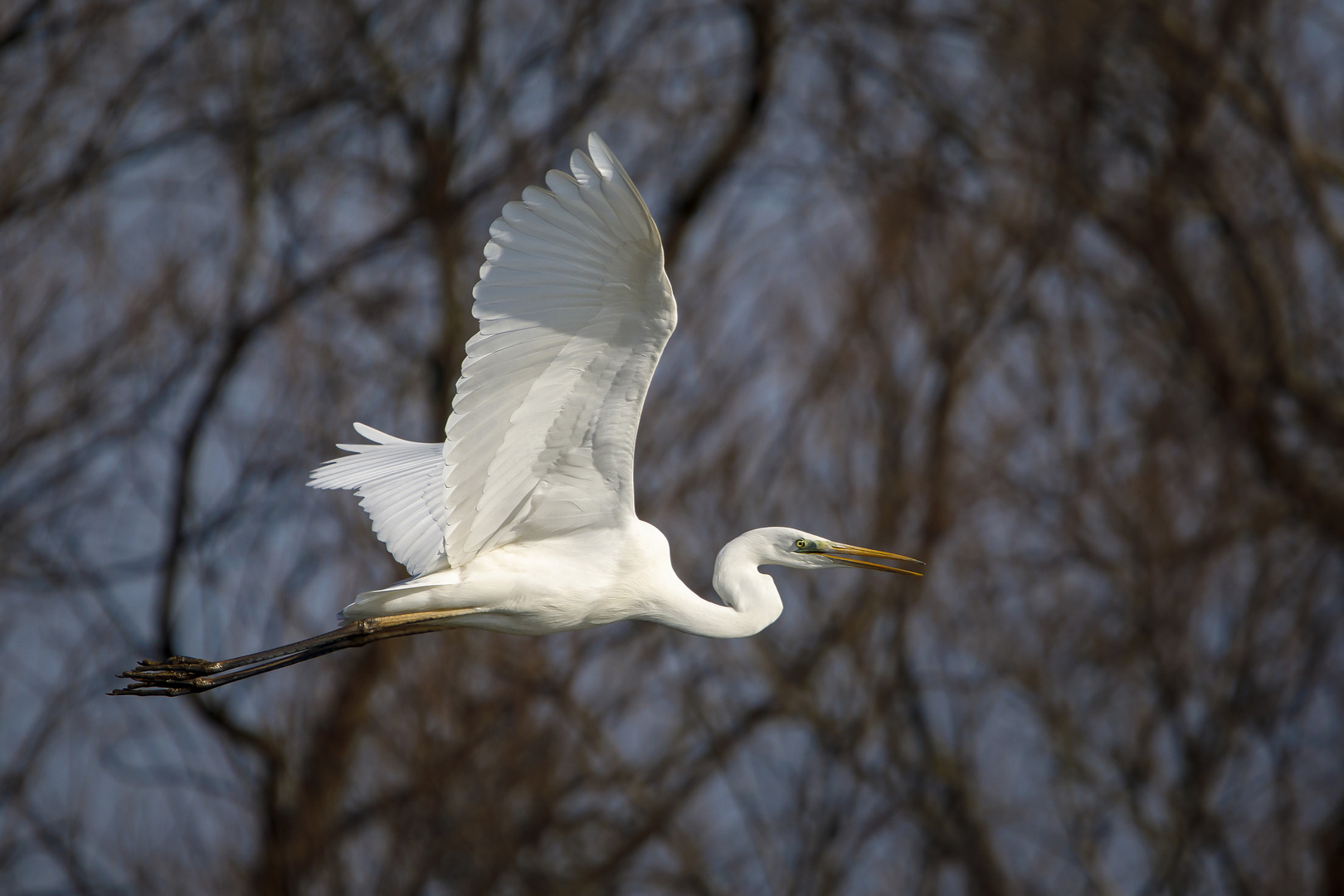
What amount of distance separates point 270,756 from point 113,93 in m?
5.77

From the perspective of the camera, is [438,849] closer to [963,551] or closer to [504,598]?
[963,551]

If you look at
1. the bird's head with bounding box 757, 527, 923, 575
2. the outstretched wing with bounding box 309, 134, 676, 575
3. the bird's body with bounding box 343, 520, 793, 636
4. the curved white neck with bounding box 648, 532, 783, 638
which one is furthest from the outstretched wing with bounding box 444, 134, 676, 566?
the bird's head with bounding box 757, 527, 923, 575

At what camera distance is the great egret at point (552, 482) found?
396 cm

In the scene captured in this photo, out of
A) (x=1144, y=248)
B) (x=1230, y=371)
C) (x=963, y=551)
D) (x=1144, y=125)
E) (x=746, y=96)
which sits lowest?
(x=963, y=551)

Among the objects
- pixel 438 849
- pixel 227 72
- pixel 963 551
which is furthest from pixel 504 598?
pixel 227 72

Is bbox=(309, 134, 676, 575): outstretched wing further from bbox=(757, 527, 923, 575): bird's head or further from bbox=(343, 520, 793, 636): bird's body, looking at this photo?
bbox=(757, 527, 923, 575): bird's head

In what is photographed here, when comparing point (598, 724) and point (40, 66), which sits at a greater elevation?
point (40, 66)

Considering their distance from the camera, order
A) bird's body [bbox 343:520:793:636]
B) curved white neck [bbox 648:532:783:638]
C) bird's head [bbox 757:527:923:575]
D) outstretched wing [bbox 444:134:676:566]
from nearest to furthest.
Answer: outstretched wing [bbox 444:134:676:566], bird's body [bbox 343:520:793:636], curved white neck [bbox 648:532:783:638], bird's head [bbox 757:527:923:575]

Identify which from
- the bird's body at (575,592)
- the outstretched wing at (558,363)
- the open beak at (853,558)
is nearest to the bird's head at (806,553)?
the open beak at (853,558)

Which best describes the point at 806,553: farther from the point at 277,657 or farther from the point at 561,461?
the point at 277,657

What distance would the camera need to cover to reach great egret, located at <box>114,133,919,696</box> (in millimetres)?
3959

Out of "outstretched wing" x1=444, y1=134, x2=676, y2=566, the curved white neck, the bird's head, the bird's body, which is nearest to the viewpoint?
"outstretched wing" x1=444, y1=134, x2=676, y2=566

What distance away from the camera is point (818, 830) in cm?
1090

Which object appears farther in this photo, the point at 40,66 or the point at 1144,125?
the point at 1144,125
